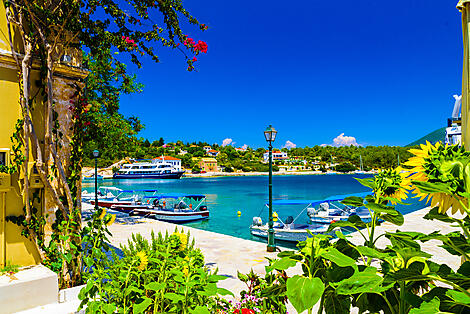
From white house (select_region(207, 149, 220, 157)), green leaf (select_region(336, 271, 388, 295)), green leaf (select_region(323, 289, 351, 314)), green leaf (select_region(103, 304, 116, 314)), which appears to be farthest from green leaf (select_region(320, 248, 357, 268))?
white house (select_region(207, 149, 220, 157))

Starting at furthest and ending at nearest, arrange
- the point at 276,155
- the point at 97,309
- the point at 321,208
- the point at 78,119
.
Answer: the point at 276,155
the point at 321,208
the point at 78,119
the point at 97,309

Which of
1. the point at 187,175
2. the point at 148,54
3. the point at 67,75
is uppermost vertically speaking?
the point at 148,54


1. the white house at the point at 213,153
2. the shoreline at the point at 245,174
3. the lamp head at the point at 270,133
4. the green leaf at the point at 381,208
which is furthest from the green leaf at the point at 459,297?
the white house at the point at 213,153

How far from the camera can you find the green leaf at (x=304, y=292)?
73 cm

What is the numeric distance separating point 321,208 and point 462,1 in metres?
18.9

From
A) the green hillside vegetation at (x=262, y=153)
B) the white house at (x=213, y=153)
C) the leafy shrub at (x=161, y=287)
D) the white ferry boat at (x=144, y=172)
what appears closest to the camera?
the leafy shrub at (x=161, y=287)

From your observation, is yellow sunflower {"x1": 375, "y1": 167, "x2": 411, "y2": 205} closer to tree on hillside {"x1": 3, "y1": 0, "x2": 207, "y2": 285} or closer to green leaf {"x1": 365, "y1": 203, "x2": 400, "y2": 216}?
green leaf {"x1": 365, "y1": 203, "x2": 400, "y2": 216}

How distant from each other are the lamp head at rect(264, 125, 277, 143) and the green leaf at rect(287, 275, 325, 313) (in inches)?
282

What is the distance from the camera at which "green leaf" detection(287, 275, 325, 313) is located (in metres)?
0.73

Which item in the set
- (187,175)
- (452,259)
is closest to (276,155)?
(187,175)

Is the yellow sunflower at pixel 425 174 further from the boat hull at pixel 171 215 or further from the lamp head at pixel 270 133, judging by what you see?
the boat hull at pixel 171 215

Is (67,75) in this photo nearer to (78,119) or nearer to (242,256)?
(78,119)

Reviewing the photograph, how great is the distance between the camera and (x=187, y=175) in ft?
334

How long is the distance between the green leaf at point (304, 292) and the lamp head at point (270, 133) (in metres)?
7.15
